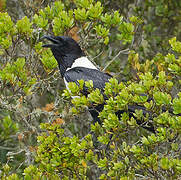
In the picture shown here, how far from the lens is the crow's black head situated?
5086mm

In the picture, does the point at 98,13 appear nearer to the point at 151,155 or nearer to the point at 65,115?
the point at 65,115

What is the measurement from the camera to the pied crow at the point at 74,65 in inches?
189

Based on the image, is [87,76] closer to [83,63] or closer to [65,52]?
[83,63]

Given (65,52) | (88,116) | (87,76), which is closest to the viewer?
(87,76)

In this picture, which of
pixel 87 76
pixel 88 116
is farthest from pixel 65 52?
pixel 88 116

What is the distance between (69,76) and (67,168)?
1585 millimetres

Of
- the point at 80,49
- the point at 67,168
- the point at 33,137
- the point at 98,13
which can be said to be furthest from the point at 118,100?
the point at 33,137

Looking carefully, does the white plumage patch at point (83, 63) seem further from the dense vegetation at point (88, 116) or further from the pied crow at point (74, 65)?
the dense vegetation at point (88, 116)

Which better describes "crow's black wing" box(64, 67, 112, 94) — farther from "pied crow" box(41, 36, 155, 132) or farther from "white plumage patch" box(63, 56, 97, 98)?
"white plumage patch" box(63, 56, 97, 98)

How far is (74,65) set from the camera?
534 centimetres

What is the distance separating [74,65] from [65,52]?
0.77 feet

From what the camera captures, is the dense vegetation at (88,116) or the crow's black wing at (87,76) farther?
the crow's black wing at (87,76)

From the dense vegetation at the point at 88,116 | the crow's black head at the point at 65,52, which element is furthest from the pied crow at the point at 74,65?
the dense vegetation at the point at 88,116

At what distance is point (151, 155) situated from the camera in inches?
125
